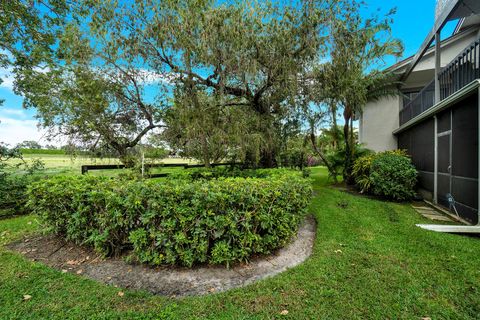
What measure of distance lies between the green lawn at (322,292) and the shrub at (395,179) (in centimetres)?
326

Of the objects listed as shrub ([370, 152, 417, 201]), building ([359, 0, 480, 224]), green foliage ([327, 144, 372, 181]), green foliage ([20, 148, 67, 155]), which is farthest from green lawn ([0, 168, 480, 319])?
green foliage ([327, 144, 372, 181])

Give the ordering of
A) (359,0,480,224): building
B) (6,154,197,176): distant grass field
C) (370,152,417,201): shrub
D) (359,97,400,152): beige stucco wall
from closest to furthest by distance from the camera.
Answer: (359,0,480,224): building
(370,152,417,201): shrub
(6,154,197,176): distant grass field
(359,97,400,152): beige stucco wall

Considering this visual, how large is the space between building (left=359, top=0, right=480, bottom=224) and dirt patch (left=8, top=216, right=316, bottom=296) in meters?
4.15

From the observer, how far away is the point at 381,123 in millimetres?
11203

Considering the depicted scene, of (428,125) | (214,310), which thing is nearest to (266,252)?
(214,310)

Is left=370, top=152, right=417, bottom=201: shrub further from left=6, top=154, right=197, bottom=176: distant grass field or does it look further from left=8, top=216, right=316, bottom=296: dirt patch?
left=6, top=154, right=197, bottom=176: distant grass field

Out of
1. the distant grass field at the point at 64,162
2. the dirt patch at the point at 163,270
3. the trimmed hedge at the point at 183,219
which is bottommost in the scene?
the dirt patch at the point at 163,270

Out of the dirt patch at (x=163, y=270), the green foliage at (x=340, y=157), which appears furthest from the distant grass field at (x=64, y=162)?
the green foliage at (x=340, y=157)

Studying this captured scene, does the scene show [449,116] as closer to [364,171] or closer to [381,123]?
[364,171]

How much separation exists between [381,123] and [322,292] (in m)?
11.1

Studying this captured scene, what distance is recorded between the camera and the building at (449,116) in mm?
4730

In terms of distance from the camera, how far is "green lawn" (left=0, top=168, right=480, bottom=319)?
7.17 feet

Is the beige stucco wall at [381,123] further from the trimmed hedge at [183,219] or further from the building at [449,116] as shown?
the trimmed hedge at [183,219]

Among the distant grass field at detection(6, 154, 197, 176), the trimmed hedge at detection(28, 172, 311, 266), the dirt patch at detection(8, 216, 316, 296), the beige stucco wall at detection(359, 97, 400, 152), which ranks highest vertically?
the beige stucco wall at detection(359, 97, 400, 152)
